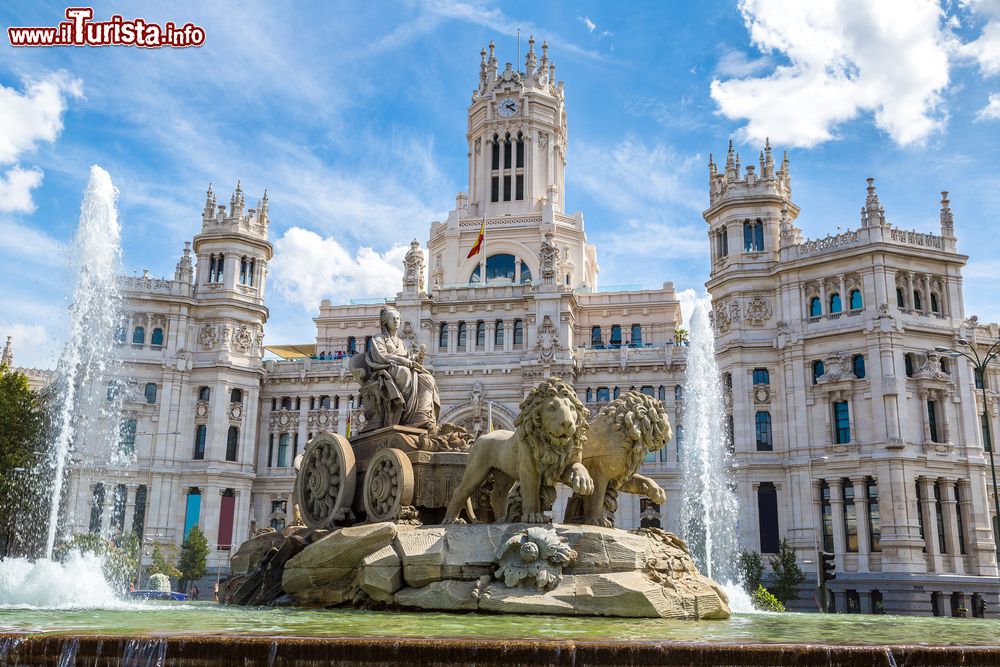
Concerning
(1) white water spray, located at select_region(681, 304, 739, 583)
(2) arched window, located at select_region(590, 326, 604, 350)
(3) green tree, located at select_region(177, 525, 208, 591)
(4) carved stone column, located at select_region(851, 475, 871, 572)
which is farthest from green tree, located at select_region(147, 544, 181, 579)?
(4) carved stone column, located at select_region(851, 475, 871, 572)

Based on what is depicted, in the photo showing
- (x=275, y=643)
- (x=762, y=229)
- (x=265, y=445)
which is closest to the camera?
(x=275, y=643)

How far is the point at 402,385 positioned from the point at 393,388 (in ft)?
0.86

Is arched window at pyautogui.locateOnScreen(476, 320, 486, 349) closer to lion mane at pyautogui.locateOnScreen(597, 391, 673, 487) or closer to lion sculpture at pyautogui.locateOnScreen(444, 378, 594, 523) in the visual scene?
lion mane at pyautogui.locateOnScreen(597, 391, 673, 487)

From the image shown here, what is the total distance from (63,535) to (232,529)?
12.4m

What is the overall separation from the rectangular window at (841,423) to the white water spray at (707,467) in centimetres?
603

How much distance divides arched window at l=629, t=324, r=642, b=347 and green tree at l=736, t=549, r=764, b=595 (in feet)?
68.2

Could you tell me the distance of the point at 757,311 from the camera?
54.1 m

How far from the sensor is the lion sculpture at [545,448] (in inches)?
515

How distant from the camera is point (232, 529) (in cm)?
6022

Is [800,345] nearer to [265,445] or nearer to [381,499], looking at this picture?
[265,445]

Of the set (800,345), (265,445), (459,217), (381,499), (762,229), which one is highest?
(459,217)

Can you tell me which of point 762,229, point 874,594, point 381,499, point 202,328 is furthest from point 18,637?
point 202,328

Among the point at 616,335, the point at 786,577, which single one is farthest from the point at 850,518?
the point at 616,335

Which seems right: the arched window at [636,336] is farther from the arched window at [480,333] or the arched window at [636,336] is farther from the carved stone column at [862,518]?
the carved stone column at [862,518]
